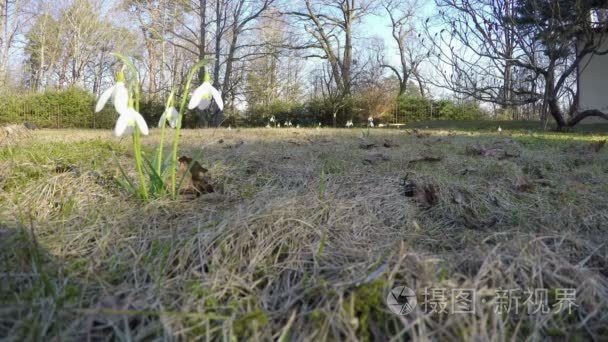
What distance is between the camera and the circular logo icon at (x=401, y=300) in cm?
87

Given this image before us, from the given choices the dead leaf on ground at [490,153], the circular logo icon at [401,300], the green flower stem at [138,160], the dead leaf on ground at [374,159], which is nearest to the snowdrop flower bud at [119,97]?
the green flower stem at [138,160]

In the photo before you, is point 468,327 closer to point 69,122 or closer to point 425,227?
point 425,227

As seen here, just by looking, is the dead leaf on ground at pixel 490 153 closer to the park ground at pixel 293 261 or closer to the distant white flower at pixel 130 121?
the park ground at pixel 293 261

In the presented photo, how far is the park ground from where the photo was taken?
2.73ft

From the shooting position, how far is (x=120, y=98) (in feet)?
4.38

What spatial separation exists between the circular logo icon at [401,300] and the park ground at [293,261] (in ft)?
0.04

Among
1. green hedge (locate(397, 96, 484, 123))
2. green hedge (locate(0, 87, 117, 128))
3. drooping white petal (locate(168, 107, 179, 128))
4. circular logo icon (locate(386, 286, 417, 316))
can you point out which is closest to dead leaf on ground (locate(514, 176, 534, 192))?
circular logo icon (locate(386, 286, 417, 316))

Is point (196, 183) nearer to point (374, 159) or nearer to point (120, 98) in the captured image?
point (120, 98)

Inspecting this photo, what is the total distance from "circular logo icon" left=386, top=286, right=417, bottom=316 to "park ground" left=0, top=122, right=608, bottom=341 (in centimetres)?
1

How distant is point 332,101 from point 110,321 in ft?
53.1

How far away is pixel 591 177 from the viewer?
2334 millimetres

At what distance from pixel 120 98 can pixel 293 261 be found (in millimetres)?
797

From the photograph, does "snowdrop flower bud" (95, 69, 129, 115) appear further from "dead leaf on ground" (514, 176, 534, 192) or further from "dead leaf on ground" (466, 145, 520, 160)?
"dead leaf on ground" (466, 145, 520, 160)

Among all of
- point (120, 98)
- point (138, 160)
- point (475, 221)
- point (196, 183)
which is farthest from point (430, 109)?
point (120, 98)
